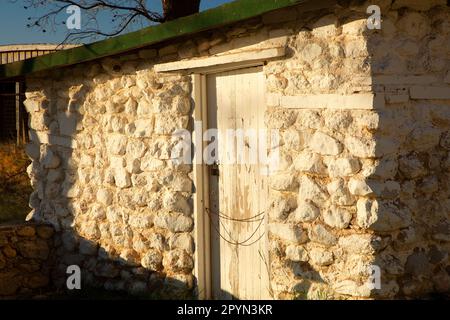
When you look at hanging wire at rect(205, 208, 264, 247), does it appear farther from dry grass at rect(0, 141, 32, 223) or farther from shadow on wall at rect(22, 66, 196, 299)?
dry grass at rect(0, 141, 32, 223)

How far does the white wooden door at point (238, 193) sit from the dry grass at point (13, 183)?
17.8ft

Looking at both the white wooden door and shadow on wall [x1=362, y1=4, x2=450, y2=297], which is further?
the white wooden door

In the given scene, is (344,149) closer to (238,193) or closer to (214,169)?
(238,193)

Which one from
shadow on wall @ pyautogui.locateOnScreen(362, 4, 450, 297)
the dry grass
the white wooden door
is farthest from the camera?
the dry grass

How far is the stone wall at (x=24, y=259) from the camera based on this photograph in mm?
7270

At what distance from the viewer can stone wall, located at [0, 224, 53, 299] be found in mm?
7270

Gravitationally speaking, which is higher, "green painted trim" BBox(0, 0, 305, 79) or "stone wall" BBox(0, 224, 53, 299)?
"green painted trim" BBox(0, 0, 305, 79)

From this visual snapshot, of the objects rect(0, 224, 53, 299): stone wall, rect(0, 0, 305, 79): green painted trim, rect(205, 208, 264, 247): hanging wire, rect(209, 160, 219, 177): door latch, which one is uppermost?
rect(0, 0, 305, 79): green painted trim

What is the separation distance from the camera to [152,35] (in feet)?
19.5

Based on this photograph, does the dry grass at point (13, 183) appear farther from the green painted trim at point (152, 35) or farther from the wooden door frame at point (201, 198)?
the wooden door frame at point (201, 198)

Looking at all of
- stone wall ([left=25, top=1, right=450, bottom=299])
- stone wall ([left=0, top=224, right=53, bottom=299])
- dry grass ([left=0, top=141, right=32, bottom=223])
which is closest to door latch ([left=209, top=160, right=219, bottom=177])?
stone wall ([left=25, top=1, right=450, bottom=299])

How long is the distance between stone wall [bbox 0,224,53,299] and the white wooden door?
254 cm

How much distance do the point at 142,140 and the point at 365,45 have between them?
8.71ft
